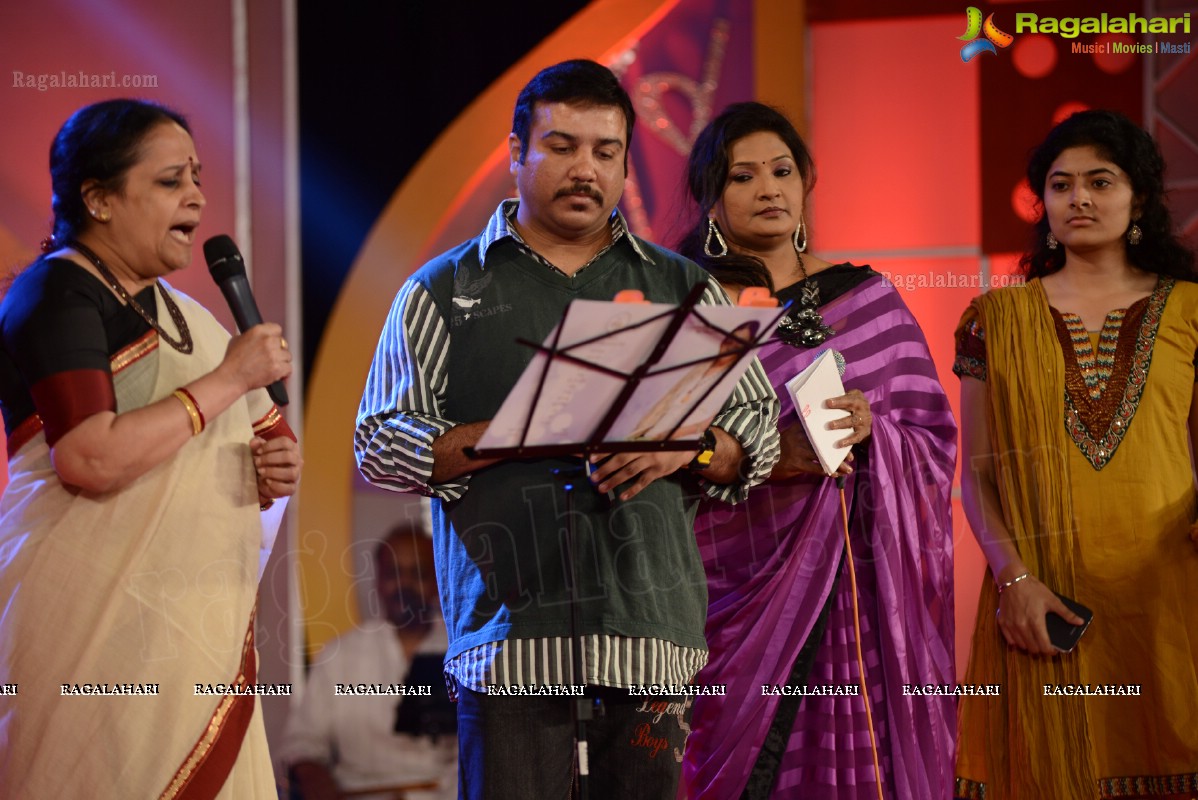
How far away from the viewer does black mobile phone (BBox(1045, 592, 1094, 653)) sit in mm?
3000

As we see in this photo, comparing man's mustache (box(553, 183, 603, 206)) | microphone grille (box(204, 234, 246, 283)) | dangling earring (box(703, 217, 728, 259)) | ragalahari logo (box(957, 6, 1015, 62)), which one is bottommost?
microphone grille (box(204, 234, 246, 283))

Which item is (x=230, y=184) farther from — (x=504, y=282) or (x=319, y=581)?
(x=504, y=282)

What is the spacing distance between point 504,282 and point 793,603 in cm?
110

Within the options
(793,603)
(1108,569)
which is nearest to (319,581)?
(793,603)

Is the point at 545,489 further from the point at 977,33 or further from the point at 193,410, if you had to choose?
the point at 977,33

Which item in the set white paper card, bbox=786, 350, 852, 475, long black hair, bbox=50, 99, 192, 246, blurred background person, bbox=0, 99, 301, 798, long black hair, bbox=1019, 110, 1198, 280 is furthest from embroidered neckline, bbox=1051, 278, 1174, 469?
long black hair, bbox=50, 99, 192, 246

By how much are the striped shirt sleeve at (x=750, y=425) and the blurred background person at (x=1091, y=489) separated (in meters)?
0.87

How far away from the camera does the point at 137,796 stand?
87.0 inches

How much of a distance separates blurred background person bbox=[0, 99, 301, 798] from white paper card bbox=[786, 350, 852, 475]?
107cm

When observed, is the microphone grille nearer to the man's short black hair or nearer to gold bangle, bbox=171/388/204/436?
gold bangle, bbox=171/388/204/436

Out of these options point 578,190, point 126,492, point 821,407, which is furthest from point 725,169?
point 126,492

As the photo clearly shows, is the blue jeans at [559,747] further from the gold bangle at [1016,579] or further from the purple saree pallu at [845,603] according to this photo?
the gold bangle at [1016,579]

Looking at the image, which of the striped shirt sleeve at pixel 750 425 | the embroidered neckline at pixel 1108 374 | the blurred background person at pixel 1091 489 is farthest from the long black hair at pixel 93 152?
the embroidered neckline at pixel 1108 374

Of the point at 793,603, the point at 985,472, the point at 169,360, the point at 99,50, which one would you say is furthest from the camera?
the point at 99,50
